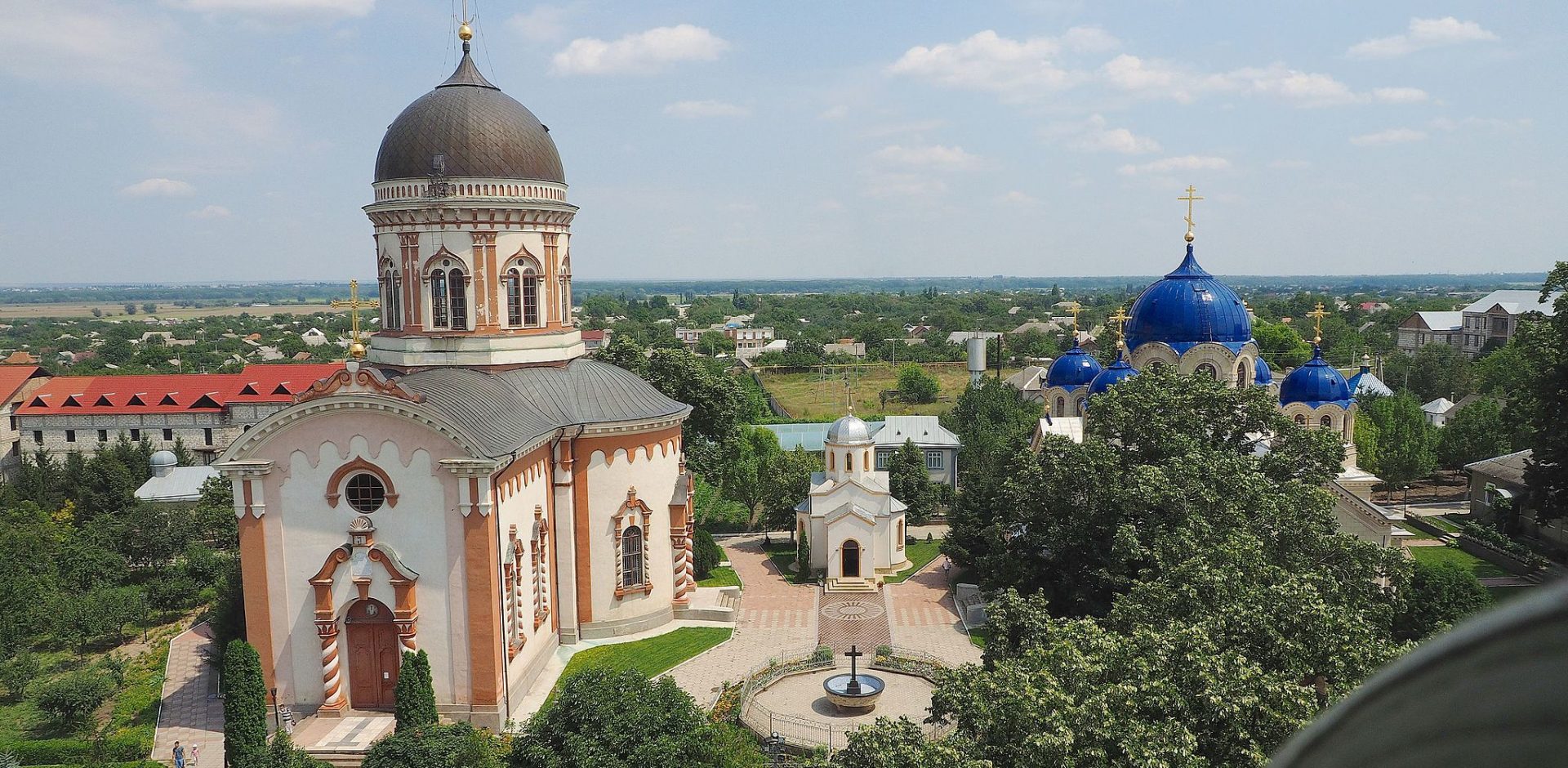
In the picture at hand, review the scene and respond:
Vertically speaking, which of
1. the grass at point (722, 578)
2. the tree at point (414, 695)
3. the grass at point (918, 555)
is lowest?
the grass at point (918, 555)

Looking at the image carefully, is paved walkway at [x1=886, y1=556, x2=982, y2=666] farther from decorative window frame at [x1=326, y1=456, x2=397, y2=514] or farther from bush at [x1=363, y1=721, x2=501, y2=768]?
decorative window frame at [x1=326, y1=456, x2=397, y2=514]

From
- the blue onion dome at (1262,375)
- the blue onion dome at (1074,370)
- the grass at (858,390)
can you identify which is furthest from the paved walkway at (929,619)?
the grass at (858,390)

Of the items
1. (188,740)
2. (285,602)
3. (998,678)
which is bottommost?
(188,740)

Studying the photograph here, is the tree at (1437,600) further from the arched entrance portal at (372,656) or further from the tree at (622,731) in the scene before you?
the arched entrance portal at (372,656)

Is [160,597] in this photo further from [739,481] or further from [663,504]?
[739,481]

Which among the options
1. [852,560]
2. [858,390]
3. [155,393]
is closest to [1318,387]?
[852,560]

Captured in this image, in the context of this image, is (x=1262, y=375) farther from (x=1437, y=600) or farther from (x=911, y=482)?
(x=911, y=482)

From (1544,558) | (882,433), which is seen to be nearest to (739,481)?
(882,433)
